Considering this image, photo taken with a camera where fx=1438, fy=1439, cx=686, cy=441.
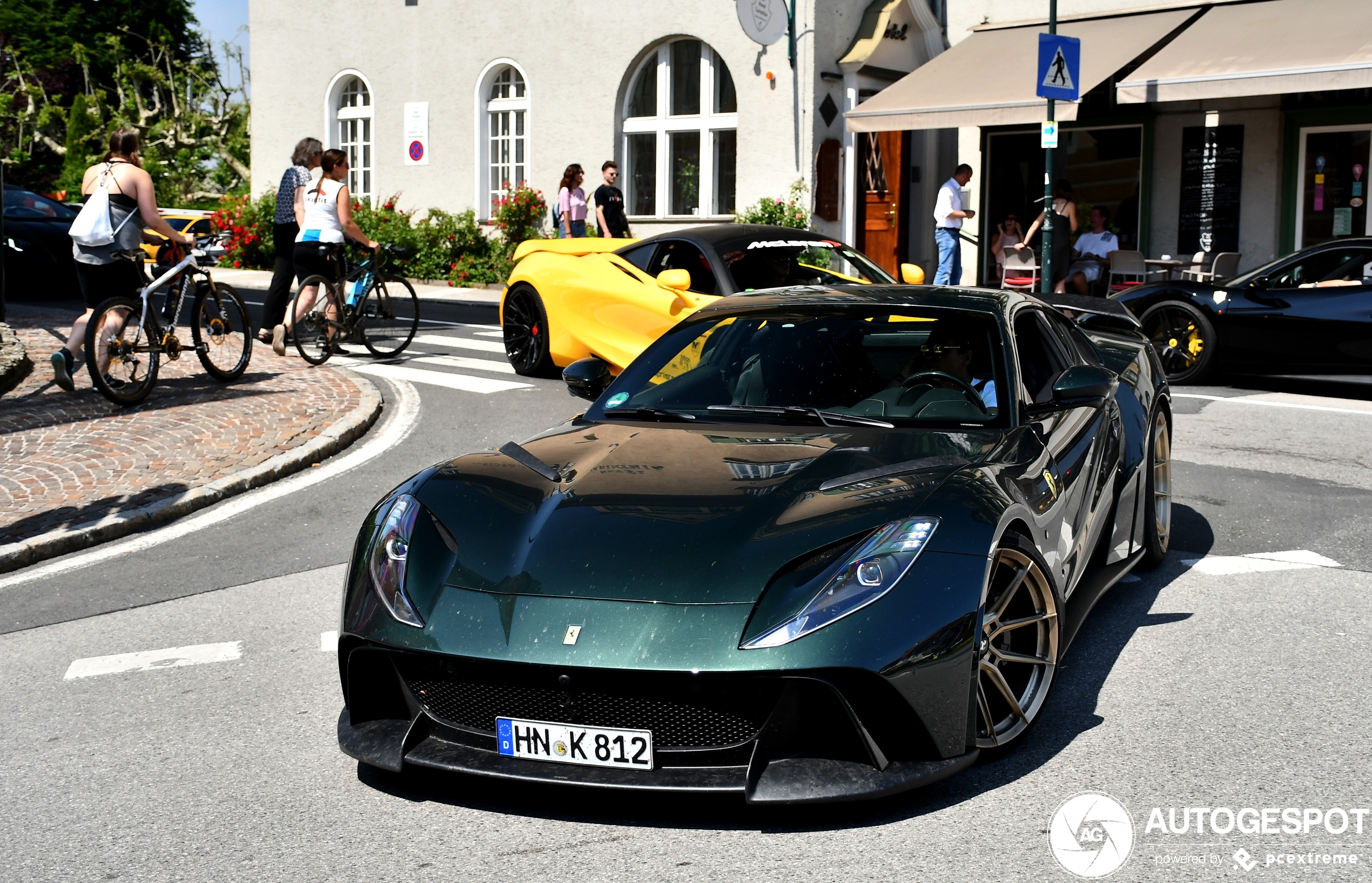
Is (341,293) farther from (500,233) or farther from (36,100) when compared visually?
(36,100)

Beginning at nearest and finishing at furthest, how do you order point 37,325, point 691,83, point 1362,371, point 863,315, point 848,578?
point 848,578
point 863,315
point 1362,371
point 37,325
point 691,83

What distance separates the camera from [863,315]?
5.13 m

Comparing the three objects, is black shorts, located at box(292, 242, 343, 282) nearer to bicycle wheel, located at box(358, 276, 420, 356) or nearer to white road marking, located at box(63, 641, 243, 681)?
bicycle wheel, located at box(358, 276, 420, 356)

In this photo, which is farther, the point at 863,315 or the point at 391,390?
the point at 391,390

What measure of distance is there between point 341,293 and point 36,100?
132 ft

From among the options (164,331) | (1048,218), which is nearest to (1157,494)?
(164,331)

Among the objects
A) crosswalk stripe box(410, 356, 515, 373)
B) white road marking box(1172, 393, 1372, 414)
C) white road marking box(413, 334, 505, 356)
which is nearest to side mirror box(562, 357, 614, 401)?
crosswalk stripe box(410, 356, 515, 373)


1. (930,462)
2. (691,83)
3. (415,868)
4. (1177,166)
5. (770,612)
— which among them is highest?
(691,83)

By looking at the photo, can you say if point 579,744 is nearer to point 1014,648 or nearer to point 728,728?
point 728,728

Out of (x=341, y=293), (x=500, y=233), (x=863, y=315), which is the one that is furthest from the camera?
(x=500, y=233)

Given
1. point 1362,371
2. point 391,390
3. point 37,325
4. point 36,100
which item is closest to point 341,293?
point 391,390

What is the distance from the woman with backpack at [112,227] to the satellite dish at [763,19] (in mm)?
11334

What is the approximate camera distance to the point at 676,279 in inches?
428

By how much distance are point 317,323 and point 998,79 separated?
10084mm
